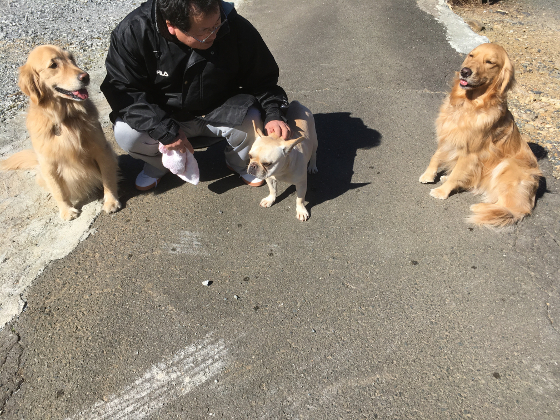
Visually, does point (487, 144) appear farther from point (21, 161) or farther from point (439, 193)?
point (21, 161)

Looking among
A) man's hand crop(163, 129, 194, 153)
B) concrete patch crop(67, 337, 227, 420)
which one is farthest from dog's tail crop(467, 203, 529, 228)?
man's hand crop(163, 129, 194, 153)

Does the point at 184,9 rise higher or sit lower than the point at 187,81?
higher

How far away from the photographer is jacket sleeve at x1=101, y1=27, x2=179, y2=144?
2.85 m

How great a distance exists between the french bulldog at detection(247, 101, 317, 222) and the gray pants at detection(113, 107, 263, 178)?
0.19m

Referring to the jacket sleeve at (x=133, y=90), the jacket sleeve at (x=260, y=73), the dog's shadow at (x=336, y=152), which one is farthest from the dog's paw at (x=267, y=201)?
the jacket sleeve at (x=133, y=90)

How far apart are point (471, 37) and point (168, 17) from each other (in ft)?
18.1

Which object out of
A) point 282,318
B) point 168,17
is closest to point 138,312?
point 282,318

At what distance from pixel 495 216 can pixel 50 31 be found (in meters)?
7.06

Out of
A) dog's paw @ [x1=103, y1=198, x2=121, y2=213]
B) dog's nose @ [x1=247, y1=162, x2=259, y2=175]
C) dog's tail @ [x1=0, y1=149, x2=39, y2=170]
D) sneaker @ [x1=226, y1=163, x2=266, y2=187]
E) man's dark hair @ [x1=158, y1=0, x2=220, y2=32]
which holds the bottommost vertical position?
sneaker @ [x1=226, y1=163, x2=266, y2=187]

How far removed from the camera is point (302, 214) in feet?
10.6

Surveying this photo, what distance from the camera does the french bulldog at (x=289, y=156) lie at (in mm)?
2719

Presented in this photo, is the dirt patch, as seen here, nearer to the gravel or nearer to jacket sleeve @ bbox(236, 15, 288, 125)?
jacket sleeve @ bbox(236, 15, 288, 125)

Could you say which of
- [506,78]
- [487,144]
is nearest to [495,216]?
[487,144]

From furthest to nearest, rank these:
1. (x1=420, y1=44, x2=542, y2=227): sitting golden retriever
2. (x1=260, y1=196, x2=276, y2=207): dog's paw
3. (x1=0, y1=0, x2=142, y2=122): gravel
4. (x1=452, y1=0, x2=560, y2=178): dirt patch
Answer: (x1=0, y1=0, x2=142, y2=122): gravel < (x1=452, y1=0, x2=560, y2=178): dirt patch < (x1=260, y1=196, x2=276, y2=207): dog's paw < (x1=420, y1=44, x2=542, y2=227): sitting golden retriever
